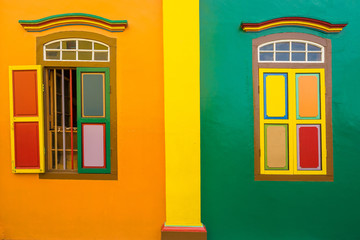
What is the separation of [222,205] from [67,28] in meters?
3.42

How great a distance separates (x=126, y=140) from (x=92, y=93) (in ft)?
2.80

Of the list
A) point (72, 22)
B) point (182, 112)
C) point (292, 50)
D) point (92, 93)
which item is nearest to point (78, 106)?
point (92, 93)

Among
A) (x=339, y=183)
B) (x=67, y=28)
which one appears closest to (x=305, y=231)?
(x=339, y=183)

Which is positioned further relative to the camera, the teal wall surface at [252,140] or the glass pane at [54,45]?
the glass pane at [54,45]

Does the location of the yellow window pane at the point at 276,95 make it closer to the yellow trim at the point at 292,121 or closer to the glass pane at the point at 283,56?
the yellow trim at the point at 292,121

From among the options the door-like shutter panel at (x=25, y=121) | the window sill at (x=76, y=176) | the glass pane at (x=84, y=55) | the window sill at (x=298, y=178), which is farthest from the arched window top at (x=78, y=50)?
the window sill at (x=298, y=178)

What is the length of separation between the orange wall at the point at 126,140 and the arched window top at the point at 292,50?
5.30 feet

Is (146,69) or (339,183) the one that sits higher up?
(146,69)

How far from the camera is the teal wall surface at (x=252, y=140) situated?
315 centimetres

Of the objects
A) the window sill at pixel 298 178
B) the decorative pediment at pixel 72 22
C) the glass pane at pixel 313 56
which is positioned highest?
the decorative pediment at pixel 72 22

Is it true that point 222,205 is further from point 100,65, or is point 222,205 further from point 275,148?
point 100,65

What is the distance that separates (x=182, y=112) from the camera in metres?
3.14

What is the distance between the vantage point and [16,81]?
3.24 meters

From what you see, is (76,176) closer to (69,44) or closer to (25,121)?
(25,121)
